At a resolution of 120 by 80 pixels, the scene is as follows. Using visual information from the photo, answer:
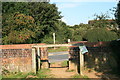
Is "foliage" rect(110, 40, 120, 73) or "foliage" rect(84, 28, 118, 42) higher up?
"foliage" rect(84, 28, 118, 42)

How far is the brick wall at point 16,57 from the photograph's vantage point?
9.23 m

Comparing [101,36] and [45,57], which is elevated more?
[101,36]

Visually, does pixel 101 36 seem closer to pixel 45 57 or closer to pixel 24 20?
pixel 24 20

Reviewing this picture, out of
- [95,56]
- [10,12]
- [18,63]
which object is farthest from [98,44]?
[10,12]

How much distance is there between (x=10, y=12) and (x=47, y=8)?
300 inches

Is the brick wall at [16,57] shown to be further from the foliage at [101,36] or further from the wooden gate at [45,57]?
the foliage at [101,36]

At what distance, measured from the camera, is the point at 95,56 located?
29.6 ft

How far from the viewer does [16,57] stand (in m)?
9.23

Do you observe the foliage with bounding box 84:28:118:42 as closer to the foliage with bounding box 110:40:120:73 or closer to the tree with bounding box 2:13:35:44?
the tree with bounding box 2:13:35:44

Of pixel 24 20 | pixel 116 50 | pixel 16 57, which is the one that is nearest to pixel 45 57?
pixel 16 57

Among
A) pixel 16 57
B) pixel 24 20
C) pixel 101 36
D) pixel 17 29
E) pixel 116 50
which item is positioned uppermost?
pixel 24 20

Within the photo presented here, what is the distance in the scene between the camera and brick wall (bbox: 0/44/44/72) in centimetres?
923

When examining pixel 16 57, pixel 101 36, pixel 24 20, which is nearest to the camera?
pixel 16 57

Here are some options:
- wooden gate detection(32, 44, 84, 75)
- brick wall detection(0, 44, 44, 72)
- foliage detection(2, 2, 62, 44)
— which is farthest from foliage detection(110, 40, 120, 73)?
foliage detection(2, 2, 62, 44)
